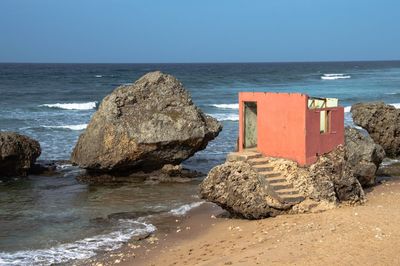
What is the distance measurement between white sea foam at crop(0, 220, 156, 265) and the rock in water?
6676 millimetres

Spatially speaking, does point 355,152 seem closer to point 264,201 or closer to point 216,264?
point 264,201

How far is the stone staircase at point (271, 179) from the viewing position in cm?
1544

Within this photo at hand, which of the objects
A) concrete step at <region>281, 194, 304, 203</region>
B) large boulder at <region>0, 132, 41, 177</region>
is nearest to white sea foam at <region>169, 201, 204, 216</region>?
concrete step at <region>281, 194, 304, 203</region>

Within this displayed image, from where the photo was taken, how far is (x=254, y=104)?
1758 centimetres

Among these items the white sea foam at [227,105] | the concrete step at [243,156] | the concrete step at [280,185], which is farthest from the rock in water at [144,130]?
the white sea foam at [227,105]

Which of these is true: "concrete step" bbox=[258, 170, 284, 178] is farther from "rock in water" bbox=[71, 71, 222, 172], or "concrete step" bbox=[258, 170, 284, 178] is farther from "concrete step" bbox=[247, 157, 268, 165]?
"rock in water" bbox=[71, 71, 222, 172]

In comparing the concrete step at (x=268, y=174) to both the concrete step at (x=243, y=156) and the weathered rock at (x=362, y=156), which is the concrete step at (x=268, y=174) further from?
the weathered rock at (x=362, y=156)

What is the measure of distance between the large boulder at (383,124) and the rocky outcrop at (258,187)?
37.1ft

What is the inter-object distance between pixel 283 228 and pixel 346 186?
3.70 m

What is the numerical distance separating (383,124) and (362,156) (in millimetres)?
7390

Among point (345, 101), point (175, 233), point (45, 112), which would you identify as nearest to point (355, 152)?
point (175, 233)

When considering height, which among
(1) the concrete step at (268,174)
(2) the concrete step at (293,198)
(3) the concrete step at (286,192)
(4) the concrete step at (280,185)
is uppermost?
(1) the concrete step at (268,174)

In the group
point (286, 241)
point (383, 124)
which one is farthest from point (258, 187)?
point (383, 124)

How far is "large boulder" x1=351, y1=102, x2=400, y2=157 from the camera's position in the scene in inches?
1054
